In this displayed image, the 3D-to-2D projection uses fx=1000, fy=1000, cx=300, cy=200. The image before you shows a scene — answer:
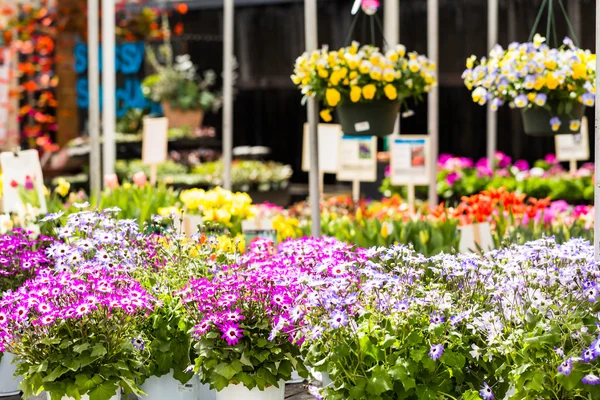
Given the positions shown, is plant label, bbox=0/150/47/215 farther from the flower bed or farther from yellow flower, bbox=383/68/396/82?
yellow flower, bbox=383/68/396/82

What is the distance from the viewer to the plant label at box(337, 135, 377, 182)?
18.0 feet

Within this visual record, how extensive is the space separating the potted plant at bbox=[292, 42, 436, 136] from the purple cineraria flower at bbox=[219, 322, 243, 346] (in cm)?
171

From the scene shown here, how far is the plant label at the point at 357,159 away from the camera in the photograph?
18.0 ft

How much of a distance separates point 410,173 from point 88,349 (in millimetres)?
2955

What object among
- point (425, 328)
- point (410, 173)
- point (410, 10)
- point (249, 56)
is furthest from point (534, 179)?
point (425, 328)

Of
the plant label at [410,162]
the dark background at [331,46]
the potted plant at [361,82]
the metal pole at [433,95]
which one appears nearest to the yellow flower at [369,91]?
the potted plant at [361,82]

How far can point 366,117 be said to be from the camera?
413cm

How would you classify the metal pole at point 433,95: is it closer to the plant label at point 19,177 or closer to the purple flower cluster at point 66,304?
the plant label at point 19,177

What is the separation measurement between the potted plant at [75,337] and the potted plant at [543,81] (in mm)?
2050

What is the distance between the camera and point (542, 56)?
4.10m

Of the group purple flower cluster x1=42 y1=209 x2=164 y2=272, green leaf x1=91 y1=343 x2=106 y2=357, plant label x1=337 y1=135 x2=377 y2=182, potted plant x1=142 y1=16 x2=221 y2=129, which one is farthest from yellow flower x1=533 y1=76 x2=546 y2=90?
potted plant x1=142 y1=16 x2=221 y2=129

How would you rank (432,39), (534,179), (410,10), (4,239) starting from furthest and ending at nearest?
1. (410,10)
2. (534,179)
3. (432,39)
4. (4,239)

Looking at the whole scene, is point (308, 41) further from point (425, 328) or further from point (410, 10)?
point (410, 10)

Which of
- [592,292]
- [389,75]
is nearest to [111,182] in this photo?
[389,75]
